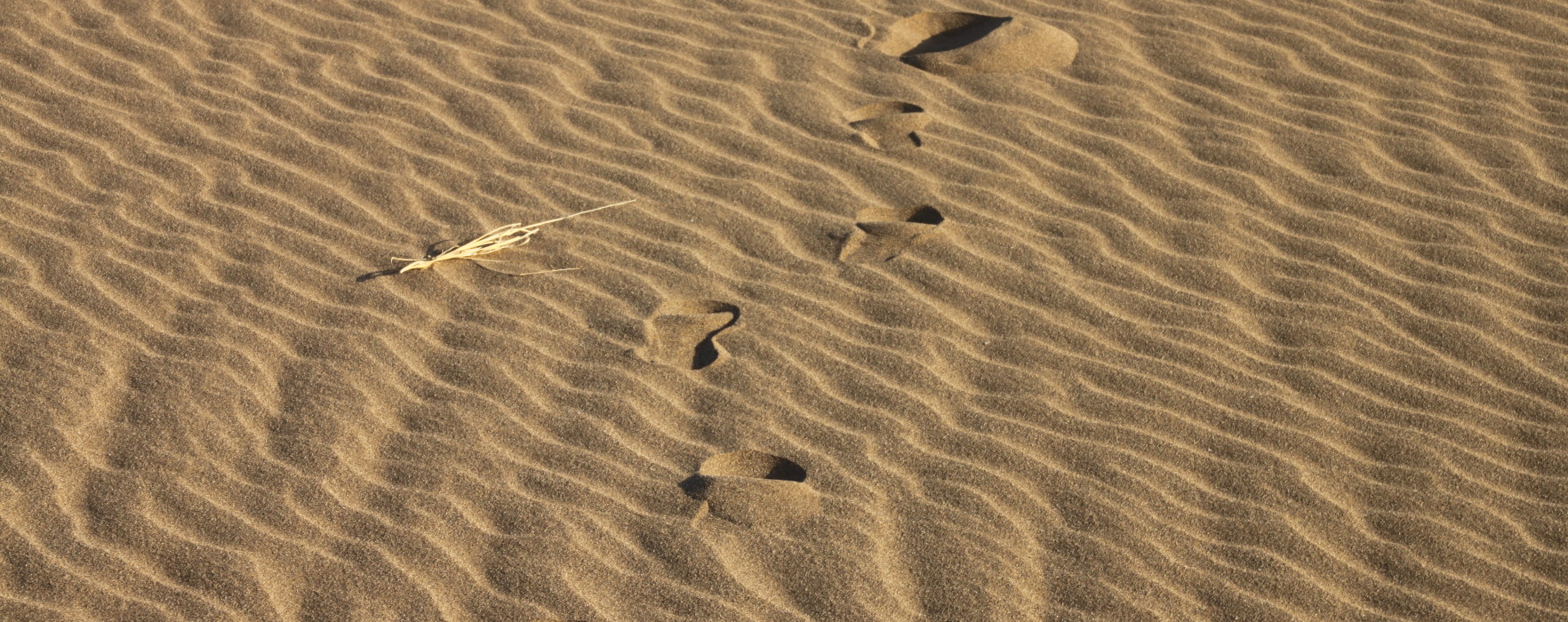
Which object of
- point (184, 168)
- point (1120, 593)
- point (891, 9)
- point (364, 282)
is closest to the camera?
point (1120, 593)

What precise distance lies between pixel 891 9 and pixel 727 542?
8.78ft

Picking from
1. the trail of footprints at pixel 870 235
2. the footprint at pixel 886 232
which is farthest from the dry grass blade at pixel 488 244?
the footprint at pixel 886 232

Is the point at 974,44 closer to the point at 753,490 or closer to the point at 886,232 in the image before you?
the point at 886,232

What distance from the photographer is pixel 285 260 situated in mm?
3895

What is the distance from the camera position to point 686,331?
3.69 metres

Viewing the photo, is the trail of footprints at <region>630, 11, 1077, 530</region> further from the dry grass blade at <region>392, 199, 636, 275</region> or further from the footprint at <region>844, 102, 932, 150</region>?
the dry grass blade at <region>392, 199, 636, 275</region>

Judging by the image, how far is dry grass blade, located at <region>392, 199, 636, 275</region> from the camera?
12.7 feet

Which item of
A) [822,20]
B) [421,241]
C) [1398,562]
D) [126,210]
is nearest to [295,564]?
[421,241]

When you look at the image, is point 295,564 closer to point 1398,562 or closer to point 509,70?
point 509,70

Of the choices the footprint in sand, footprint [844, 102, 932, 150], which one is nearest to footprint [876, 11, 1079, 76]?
footprint [844, 102, 932, 150]

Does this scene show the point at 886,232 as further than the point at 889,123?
No

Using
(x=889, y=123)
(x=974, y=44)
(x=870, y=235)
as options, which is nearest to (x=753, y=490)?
(x=870, y=235)

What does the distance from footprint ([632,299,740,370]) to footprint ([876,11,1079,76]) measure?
1517 mm

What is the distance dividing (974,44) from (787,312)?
1.60m
